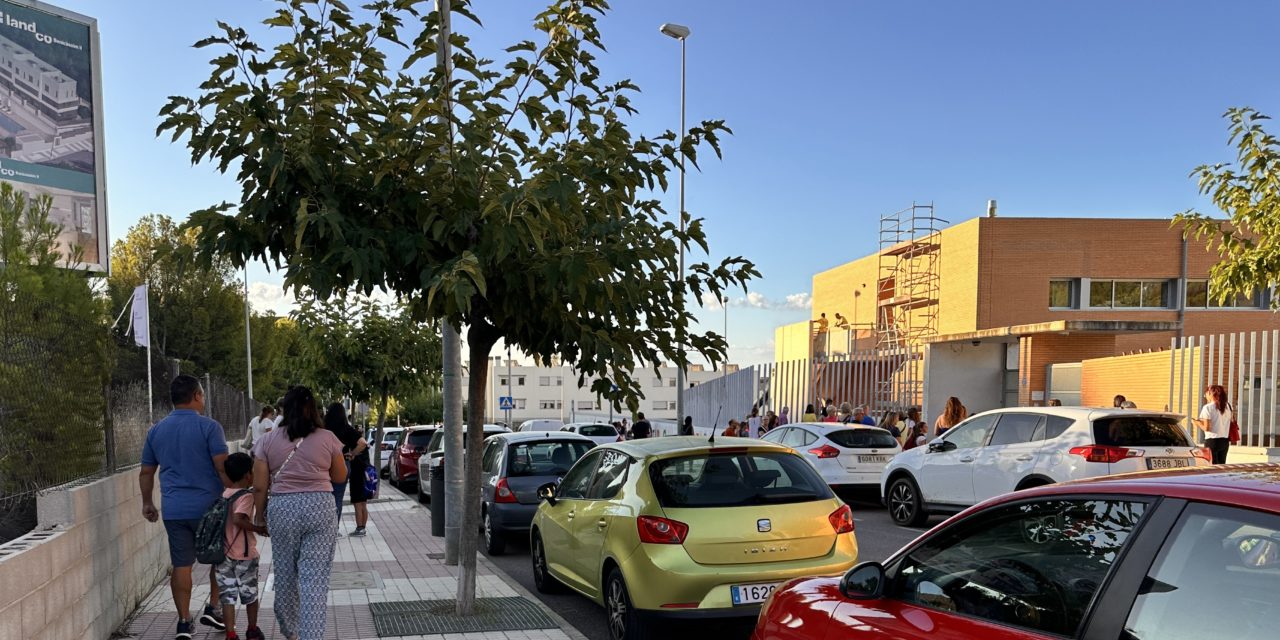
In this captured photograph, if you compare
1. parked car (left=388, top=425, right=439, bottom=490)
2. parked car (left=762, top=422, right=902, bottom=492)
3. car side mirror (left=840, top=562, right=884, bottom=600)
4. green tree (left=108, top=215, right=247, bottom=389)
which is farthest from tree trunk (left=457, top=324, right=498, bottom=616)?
green tree (left=108, top=215, right=247, bottom=389)

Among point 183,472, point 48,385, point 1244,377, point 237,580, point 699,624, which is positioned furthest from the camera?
point 1244,377

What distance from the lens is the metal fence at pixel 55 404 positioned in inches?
215

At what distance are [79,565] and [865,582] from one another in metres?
4.78

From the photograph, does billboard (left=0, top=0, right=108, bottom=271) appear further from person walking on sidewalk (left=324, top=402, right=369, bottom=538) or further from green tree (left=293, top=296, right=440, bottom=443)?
person walking on sidewalk (left=324, top=402, right=369, bottom=538)

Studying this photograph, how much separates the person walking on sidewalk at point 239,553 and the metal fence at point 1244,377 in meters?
13.2

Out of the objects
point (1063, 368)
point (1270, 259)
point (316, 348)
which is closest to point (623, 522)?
point (1270, 259)

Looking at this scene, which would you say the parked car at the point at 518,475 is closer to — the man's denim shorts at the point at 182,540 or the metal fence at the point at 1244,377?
the man's denim shorts at the point at 182,540

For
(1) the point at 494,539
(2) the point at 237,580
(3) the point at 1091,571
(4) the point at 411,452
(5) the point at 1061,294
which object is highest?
(5) the point at 1061,294

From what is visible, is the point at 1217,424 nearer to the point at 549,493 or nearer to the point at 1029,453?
the point at 1029,453

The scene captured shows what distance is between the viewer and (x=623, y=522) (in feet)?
22.1

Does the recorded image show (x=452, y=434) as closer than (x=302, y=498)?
No

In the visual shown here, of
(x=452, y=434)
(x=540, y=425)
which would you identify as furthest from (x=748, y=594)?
(x=540, y=425)

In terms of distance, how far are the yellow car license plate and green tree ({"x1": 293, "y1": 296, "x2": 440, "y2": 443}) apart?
571 inches

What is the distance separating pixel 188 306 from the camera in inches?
1913
